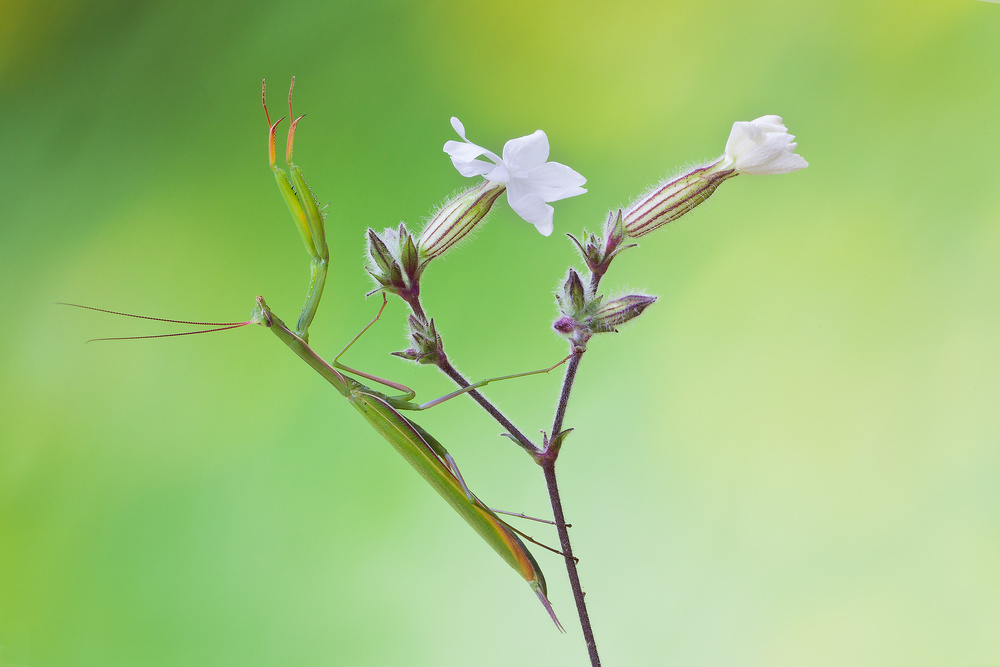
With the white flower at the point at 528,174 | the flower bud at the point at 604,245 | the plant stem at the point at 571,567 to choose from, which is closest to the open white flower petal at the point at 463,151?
the white flower at the point at 528,174

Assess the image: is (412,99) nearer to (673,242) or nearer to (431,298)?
(431,298)

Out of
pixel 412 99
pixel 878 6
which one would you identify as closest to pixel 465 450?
pixel 412 99

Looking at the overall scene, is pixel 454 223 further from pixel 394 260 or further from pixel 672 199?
pixel 672 199

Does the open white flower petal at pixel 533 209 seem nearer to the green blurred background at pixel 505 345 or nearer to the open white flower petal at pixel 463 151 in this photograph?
the open white flower petal at pixel 463 151

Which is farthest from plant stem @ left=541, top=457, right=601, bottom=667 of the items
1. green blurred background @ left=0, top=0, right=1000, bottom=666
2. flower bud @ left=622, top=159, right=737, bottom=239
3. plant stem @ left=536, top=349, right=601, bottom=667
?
green blurred background @ left=0, top=0, right=1000, bottom=666

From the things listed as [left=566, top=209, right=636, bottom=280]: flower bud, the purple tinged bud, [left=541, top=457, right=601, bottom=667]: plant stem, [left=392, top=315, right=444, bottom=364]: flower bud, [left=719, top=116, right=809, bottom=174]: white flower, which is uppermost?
[left=719, top=116, right=809, bottom=174]: white flower

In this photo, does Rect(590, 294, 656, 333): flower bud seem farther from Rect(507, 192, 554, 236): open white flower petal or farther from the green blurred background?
the green blurred background

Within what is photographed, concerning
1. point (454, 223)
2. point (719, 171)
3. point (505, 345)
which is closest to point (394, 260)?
point (454, 223)
